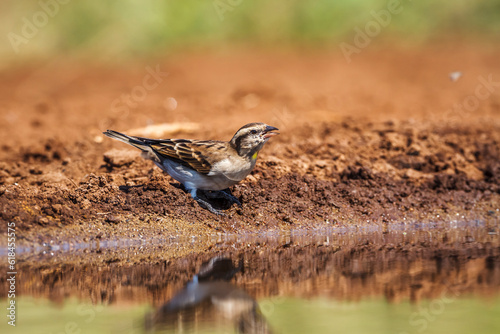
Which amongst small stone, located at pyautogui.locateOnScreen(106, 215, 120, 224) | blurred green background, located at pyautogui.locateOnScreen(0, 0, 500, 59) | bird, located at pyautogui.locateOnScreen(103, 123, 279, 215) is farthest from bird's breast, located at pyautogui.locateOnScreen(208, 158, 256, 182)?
blurred green background, located at pyautogui.locateOnScreen(0, 0, 500, 59)

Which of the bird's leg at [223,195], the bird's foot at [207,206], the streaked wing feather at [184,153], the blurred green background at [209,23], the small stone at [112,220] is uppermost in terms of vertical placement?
the blurred green background at [209,23]

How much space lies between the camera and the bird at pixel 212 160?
324 inches

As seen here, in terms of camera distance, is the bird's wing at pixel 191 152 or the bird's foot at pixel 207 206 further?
the bird's foot at pixel 207 206

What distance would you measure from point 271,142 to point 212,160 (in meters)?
3.01

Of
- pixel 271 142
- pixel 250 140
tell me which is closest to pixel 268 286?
pixel 250 140

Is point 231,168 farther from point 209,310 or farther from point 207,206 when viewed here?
point 209,310

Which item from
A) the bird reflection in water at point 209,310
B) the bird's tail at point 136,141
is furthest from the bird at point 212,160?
the bird reflection in water at point 209,310

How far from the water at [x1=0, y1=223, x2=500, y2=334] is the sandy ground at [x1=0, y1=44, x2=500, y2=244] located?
1.79 ft

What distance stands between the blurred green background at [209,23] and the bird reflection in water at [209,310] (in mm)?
14895

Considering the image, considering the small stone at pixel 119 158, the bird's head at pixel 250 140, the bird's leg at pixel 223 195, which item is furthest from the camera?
the small stone at pixel 119 158

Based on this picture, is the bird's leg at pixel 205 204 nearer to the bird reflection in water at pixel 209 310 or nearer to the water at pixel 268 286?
the water at pixel 268 286

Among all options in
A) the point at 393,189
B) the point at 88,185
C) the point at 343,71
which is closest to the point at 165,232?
the point at 88,185

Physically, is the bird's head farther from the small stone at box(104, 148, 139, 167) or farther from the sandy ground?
the small stone at box(104, 148, 139, 167)

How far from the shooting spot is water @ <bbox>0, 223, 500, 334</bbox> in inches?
195
